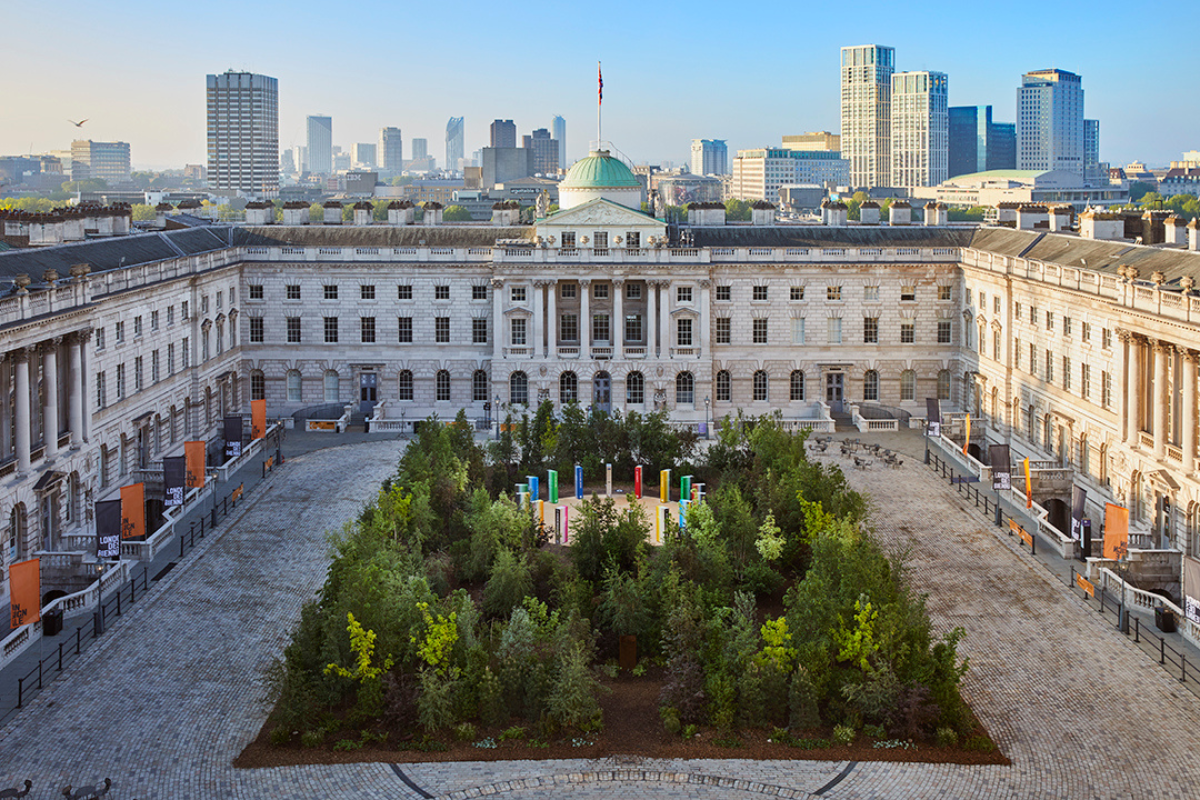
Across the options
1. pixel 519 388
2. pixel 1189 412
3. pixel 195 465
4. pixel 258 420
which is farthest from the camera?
pixel 519 388

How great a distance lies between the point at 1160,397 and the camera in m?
65.9

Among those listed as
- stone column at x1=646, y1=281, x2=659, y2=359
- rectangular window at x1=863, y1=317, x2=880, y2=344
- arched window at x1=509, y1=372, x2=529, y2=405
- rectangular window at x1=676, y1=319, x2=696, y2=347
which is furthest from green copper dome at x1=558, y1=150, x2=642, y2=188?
rectangular window at x1=863, y1=317, x2=880, y2=344

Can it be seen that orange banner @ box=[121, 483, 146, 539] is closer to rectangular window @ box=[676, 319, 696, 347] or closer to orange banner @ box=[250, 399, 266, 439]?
orange banner @ box=[250, 399, 266, 439]

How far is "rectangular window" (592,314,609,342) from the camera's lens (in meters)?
102

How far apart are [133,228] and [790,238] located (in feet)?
144

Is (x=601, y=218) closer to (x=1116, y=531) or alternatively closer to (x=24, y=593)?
(x=1116, y=531)

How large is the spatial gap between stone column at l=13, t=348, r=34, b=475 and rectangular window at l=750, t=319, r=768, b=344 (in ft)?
170

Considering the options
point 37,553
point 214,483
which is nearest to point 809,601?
point 37,553

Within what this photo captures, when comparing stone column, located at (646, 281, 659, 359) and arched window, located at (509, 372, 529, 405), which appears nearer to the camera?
stone column, located at (646, 281, 659, 359)

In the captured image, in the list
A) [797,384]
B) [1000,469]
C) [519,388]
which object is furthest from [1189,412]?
[519,388]

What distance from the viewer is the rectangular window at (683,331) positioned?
10150cm

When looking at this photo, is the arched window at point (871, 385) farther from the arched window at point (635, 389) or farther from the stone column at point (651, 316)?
the arched window at point (635, 389)

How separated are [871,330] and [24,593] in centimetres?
6331

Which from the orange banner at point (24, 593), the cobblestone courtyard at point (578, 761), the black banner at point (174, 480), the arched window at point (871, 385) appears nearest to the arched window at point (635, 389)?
the arched window at point (871, 385)
